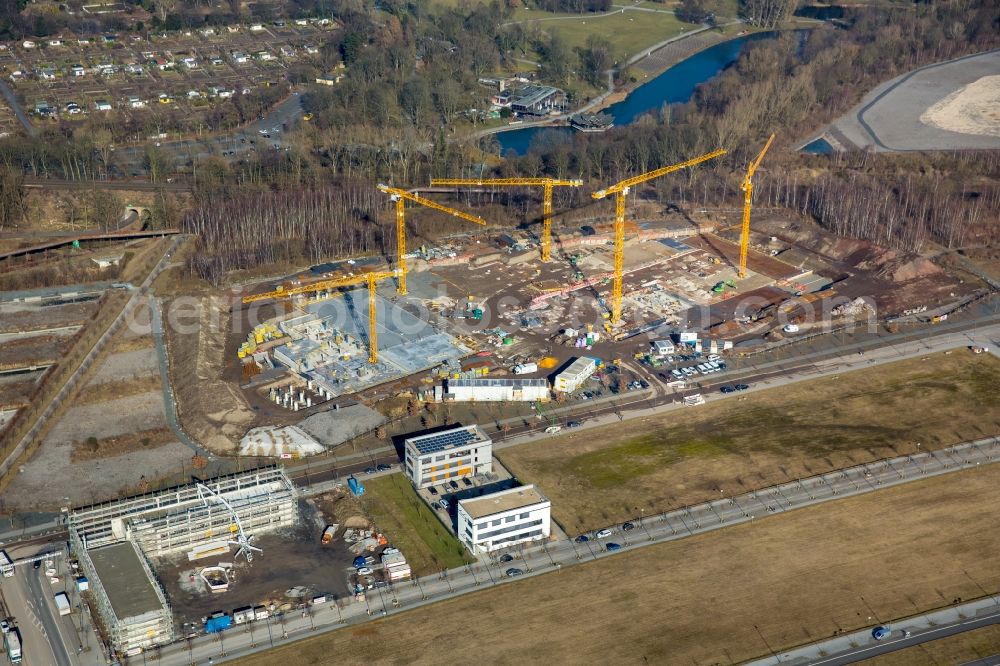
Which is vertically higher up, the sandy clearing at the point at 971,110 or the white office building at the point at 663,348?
the sandy clearing at the point at 971,110

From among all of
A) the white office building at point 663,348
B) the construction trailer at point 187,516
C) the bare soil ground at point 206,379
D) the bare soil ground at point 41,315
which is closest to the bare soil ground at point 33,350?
the bare soil ground at point 41,315

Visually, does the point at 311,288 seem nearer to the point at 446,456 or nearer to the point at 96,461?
the point at 96,461

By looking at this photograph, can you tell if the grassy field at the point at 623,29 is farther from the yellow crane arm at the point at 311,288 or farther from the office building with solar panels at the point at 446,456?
the office building with solar panels at the point at 446,456

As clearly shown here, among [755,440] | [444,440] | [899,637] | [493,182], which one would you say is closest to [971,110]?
[493,182]

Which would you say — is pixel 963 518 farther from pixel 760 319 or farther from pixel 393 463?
pixel 393 463

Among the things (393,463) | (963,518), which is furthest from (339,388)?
(963,518)

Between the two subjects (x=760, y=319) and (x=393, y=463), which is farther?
(x=760, y=319)
